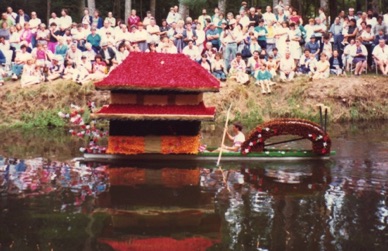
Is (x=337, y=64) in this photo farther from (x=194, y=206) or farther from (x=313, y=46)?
(x=194, y=206)

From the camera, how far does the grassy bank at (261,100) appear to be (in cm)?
2270

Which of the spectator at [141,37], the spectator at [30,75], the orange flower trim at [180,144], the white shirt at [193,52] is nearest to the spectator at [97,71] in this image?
the spectator at [141,37]

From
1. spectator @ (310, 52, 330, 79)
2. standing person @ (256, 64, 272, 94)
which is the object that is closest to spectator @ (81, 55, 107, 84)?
standing person @ (256, 64, 272, 94)

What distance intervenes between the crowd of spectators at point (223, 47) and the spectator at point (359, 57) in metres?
0.04

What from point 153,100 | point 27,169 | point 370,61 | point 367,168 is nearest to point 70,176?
point 27,169

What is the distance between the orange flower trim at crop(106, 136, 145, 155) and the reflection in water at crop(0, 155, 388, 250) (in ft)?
2.57

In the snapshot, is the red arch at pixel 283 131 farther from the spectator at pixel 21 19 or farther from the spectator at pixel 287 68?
the spectator at pixel 21 19

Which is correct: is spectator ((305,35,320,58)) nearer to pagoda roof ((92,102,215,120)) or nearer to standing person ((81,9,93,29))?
standing person ((81,9,93,29))

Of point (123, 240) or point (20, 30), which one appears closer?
point (123, 240)

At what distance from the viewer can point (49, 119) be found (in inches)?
888

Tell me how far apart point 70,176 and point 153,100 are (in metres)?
2.91

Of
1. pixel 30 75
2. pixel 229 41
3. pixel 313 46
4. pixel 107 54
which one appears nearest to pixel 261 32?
pixel 229 41

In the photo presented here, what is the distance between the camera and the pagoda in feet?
49.5

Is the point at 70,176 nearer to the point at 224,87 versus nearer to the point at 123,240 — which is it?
the point at 123,240
